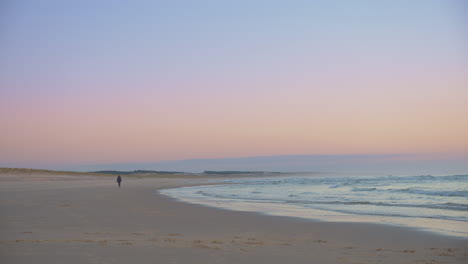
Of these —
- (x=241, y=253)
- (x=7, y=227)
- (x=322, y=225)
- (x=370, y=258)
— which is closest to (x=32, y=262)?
(x=241, y=253)

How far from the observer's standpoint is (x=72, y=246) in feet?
27.9

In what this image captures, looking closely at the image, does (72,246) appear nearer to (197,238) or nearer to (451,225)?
(197,238)

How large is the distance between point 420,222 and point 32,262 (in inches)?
469

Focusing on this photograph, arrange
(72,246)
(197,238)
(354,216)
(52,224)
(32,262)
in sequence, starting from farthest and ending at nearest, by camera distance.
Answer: (354,216) → (52,224) → (197,238) → (72,246) → (32,262)

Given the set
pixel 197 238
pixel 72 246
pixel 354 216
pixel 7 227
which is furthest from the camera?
pixel 354 216

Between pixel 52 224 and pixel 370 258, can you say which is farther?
pixel 52 224

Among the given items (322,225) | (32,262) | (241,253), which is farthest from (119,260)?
(322,225)

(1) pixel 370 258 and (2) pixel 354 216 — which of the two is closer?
(1) pixel 370 258

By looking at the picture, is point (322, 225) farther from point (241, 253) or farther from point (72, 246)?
point (72, 246)

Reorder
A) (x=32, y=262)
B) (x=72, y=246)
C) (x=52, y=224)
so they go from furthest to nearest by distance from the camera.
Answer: (x=52, y=224) → (x=72, y=246) → (x=32, y=262)

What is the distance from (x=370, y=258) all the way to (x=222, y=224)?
6107 millimetres

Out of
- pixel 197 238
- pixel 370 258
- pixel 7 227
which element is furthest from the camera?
pixel 7 227

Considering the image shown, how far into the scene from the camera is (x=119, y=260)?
23.9 feet

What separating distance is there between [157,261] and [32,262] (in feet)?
7.07
